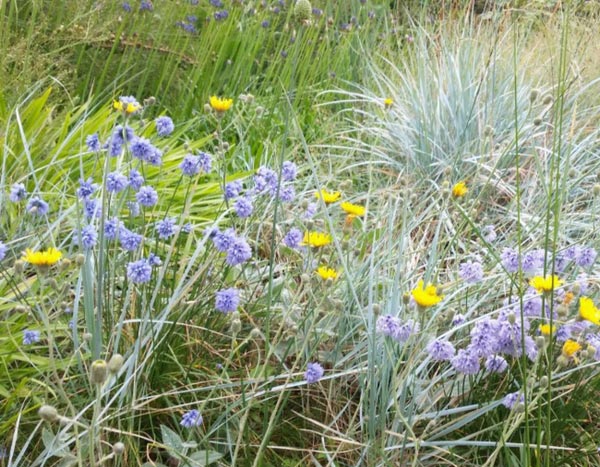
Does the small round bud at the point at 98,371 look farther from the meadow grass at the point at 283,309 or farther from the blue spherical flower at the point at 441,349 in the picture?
the blue spherical flower at the point at 441,349

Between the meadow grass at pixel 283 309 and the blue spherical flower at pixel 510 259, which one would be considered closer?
the meadow grass at pixel 283 309

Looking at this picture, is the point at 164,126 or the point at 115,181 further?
the point at 164,126

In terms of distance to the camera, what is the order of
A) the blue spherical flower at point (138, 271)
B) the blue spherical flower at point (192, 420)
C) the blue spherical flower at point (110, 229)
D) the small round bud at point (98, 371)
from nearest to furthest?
the small round bud at point (98, 371)
the blue spherical flower at point (192, 420)
the blue spherical flower at point (138, 271)
the blue spherical flower at point (110, 229)

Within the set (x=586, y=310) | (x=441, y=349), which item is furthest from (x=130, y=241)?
(x=586, y=310)

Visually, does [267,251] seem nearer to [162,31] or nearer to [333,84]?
[162,31]

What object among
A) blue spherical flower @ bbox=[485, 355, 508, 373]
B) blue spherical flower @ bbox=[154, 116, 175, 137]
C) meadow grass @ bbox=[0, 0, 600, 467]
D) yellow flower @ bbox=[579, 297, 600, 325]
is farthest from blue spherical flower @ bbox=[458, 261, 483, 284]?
blue spherical flower @ bbox=[154, 116, 175, 137]

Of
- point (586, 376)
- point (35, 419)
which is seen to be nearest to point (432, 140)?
point (586, 376)

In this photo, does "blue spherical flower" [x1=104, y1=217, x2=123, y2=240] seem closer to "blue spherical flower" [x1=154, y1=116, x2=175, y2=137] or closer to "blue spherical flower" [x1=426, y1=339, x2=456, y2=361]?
"blue spherical flower" [x1=154, y1=116, x2=175, y2=137]

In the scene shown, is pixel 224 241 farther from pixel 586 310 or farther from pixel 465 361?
pixel 586 310

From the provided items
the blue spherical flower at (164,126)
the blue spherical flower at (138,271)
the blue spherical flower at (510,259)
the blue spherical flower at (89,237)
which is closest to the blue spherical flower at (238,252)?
the blue spherical flower at (138,271)

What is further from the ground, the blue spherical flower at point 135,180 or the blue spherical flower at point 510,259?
the blue spherical flower at point 510,259

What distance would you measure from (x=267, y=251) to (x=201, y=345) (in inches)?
28.5

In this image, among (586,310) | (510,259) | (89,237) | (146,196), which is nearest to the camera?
(586,310)

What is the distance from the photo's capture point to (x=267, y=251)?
2.66 metres
